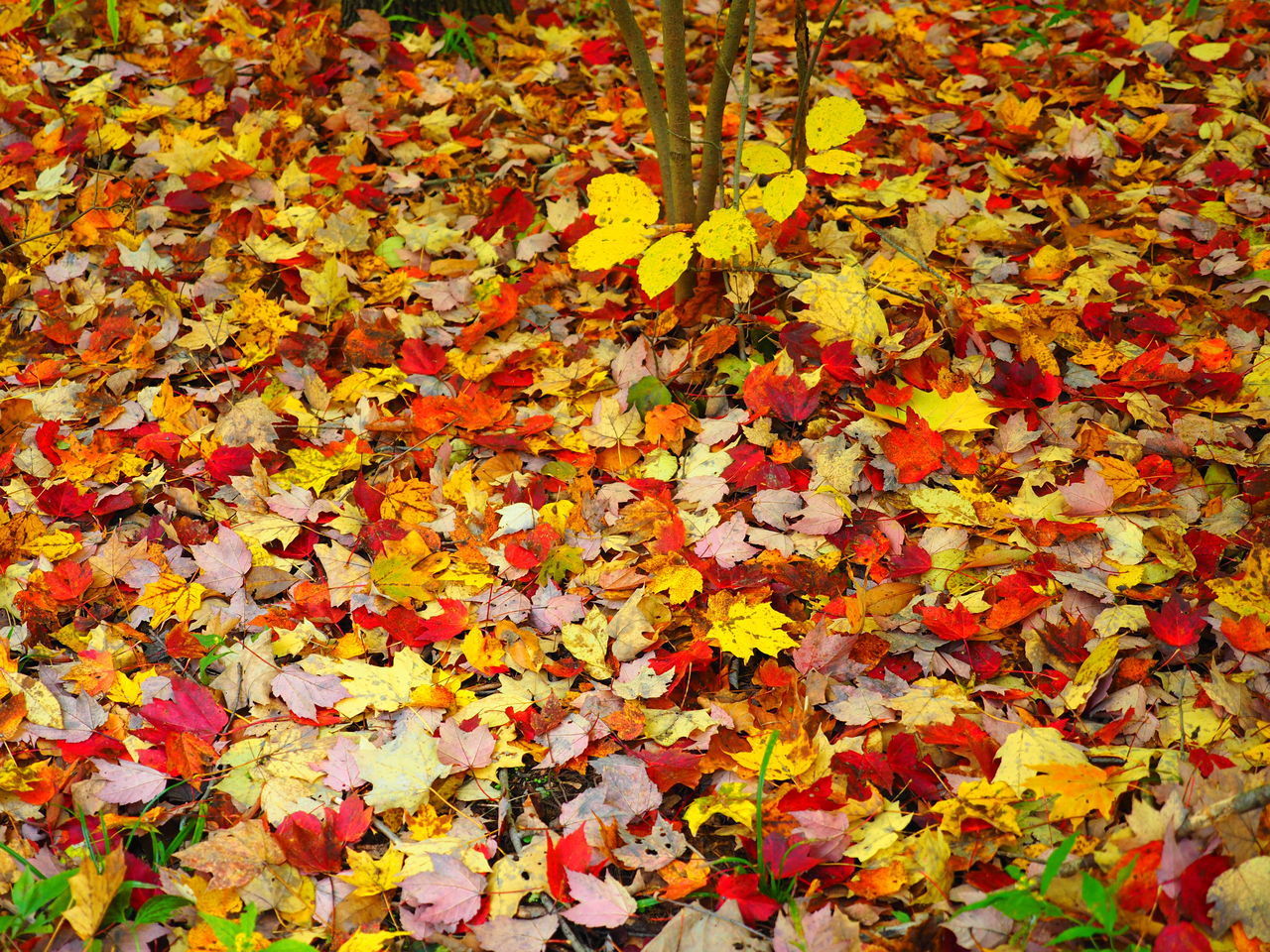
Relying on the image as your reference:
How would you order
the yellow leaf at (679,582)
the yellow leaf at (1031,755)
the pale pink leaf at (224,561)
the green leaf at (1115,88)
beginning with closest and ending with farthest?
the yellow leaf at (1031,755) → the yellow leaf at (679,582) → the pale pink leaf at (224,561) → the green leaf at (1115,88)

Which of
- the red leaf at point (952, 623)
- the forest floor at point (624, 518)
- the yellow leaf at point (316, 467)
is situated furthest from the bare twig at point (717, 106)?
the red leaf at point (952, 623)

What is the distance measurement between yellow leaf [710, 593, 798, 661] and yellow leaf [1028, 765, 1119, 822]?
47cm

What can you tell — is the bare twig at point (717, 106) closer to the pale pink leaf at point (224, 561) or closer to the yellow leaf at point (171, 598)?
the pale pink leaf at point (224, 561)

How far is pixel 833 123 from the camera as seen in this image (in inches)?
75.0

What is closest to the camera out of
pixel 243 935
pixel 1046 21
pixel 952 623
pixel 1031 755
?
pixel 243 935

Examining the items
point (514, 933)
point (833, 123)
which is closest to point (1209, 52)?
point (833, 123)

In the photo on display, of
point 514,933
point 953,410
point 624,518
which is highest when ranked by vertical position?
point 953,410

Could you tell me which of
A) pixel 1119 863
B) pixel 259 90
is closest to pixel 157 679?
pixel 1119 863

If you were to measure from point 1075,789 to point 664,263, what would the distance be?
47.5 inches

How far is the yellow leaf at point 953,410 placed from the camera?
1939 mm

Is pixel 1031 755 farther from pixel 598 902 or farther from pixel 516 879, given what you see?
pixel 516 879

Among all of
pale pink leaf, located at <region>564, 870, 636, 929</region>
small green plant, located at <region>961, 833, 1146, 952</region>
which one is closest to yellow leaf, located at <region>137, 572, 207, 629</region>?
pale pink leaf, located at <region>564, 870, 636, 929</region>

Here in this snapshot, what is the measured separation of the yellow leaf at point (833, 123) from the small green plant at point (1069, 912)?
4.48 feet

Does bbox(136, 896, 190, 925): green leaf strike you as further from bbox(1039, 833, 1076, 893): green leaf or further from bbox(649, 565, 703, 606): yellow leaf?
bbox(1039, 833, 1076, 893): green leaf
